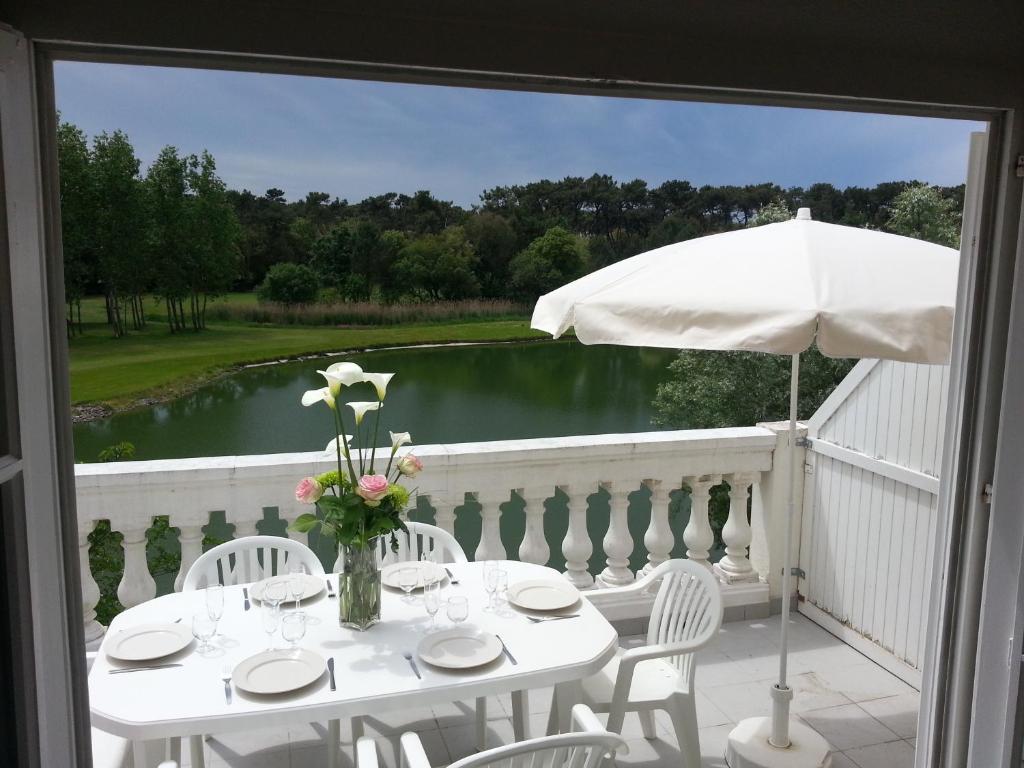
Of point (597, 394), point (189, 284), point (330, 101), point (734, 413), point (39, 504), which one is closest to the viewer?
point (39, 504)

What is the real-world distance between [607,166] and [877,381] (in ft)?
82.7

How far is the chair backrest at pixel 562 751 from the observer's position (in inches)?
61.5

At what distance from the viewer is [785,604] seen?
2633 millimetres

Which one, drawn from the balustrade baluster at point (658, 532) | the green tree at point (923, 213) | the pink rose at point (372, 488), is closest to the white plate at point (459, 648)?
the pink rose at point (372, 488)

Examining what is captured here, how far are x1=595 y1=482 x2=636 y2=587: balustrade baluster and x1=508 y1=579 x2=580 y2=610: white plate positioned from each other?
106 cm

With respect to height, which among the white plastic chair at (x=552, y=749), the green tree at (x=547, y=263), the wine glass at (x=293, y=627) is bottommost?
the white plastic chair at (x=552, y=749)

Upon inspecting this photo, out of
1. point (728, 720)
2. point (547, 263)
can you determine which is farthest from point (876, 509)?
point (547, 263)

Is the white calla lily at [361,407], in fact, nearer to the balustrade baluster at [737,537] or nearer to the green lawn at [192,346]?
the balustrade baluster at [737,537]

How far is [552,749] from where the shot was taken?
167 cm

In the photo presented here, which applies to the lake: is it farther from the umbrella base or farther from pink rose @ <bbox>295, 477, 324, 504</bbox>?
pink rose @ <bbox>295, 477, 324, 504</bbox>

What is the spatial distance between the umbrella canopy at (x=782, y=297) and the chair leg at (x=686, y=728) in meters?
1.12

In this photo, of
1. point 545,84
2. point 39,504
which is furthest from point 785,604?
point 39,504

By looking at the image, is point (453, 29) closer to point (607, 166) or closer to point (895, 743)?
point (895, 743)

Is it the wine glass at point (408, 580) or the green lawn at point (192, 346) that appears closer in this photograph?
the wine glass at point (408, 580)
